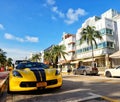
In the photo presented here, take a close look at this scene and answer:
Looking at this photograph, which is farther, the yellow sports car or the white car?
the white car

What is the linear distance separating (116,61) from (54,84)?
110 feet

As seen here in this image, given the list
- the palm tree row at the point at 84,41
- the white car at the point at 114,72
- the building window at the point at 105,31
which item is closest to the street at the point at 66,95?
the palm tree row at the point at 84,41

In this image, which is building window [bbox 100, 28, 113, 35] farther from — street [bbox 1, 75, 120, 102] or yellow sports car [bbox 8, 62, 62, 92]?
yellow sports car [bbox 8, 62, 62, 92]

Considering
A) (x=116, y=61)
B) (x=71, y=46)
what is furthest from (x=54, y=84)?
(x=71, y=46)

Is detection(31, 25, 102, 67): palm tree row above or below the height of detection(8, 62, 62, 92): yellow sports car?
above

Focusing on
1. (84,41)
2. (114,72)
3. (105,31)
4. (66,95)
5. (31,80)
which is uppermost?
(105,31)

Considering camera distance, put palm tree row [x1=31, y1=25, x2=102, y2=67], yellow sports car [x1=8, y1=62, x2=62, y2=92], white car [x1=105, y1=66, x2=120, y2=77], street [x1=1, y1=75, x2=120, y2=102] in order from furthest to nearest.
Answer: palm tree row [x1=31, y1=25, x2=102, y2=67] < white car [x1=105, y1=66, x2=120, y2=77] < yellow sports car [x1=8, y1=62, x2=62, y2=92] < street [x1=1, y1=75, x2=120, y2=102]

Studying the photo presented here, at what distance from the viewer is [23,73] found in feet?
24.3

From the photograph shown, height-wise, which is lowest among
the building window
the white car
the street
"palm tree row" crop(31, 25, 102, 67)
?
the street

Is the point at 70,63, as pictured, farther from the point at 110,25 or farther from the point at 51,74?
the point at 51,74

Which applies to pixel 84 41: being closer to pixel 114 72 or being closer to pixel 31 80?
pixel 114 72

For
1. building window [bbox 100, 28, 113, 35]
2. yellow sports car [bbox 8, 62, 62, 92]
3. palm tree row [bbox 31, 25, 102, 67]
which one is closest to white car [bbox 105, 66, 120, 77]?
palm tree row [bbox 31, 25, 102, 67]

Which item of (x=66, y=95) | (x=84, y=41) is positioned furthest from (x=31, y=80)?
(x=84, y=41)

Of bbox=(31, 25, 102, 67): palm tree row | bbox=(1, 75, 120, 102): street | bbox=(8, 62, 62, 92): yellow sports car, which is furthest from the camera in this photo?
bbox=(31, 25, 102, 67): palm tree row
